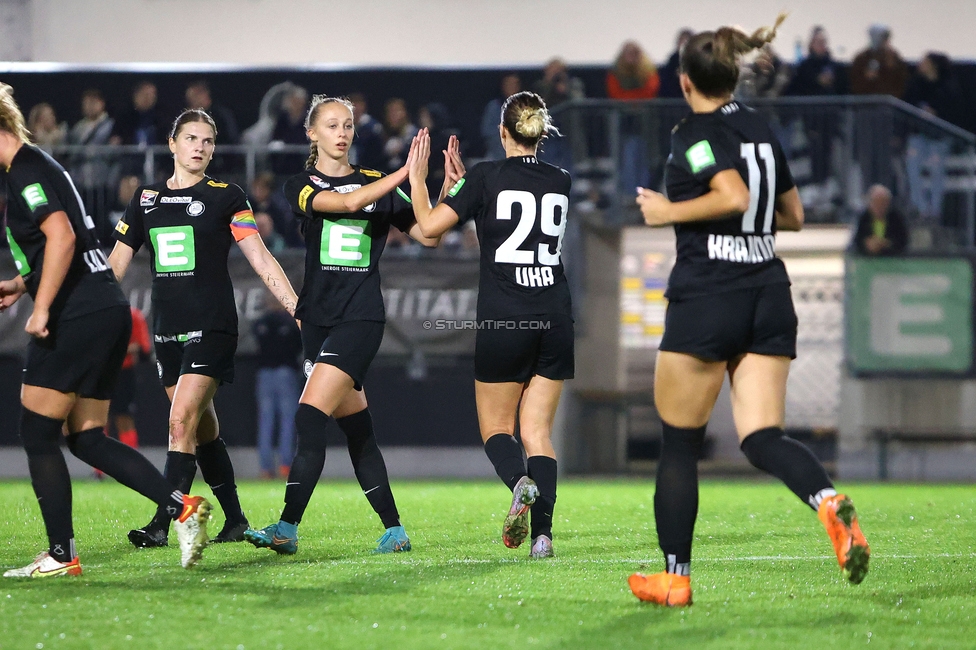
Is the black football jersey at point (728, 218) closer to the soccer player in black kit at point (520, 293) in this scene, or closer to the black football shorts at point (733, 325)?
the black football shorts at point (733, 325)

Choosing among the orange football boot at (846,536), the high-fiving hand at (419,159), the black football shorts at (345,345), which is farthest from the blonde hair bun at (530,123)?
the orange football boot at (846,536)

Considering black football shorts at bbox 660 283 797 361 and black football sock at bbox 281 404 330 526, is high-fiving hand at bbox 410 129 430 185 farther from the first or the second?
black football shorts at bbox 660 283 797 361

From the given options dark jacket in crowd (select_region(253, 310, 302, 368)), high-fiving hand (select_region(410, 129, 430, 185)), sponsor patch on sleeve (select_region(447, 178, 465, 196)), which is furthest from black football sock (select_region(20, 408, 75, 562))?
dark jacket in crowd (select_region(253, 310, 302, 368))

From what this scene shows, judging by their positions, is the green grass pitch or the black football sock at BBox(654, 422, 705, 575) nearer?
the green grass pitch

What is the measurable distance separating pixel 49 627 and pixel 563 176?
120 inches

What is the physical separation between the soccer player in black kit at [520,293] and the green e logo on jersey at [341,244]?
0.35 meters

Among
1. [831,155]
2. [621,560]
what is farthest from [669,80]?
[621,560]

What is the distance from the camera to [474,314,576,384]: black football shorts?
568 cm

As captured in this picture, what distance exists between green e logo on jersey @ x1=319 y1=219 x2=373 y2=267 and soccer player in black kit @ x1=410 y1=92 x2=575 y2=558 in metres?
0.35

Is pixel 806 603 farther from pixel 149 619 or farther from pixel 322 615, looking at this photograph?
pixel 149 619

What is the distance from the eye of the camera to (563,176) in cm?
582

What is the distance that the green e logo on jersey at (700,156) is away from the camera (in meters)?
4.16

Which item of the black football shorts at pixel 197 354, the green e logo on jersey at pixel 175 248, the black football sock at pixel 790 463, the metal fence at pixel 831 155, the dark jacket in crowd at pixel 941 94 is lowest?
the black football sock at pixel 790 463

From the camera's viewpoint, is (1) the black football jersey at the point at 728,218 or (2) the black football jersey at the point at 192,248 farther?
(2) the black football jersey at the point at 192,248
